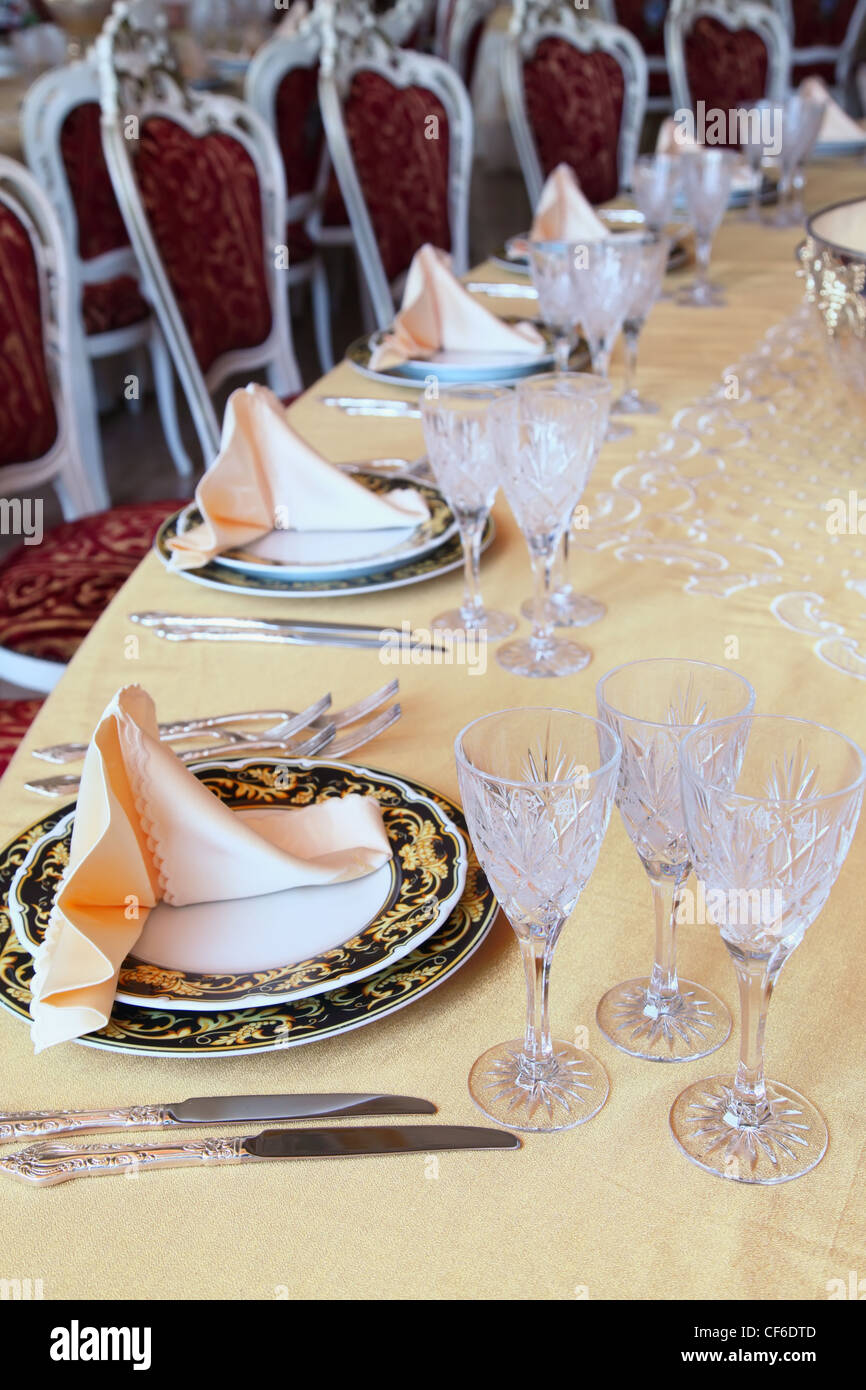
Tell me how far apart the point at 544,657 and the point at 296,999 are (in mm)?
392

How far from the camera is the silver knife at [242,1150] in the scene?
1.79 ft

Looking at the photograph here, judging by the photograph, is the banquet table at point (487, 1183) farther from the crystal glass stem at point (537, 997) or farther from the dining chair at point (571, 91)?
the dining chair at point (571, 91)

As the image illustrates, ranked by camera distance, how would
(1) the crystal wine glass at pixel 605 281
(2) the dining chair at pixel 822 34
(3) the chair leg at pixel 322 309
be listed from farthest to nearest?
(2) the dining chair at pixel 822 34 < (3) the chair leg at pixel 322 309 < (1) the crystal wine glass at pixel 605 281

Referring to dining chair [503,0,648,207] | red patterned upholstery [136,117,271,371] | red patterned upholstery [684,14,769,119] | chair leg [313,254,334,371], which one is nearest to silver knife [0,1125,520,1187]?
red patterned upholstery [136,117,271,371]

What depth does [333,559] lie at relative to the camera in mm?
1067

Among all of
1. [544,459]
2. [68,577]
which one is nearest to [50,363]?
[68,577]

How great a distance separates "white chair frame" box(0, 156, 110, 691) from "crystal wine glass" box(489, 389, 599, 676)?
2.47ft

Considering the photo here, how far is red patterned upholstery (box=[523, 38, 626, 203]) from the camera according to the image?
2.62 m

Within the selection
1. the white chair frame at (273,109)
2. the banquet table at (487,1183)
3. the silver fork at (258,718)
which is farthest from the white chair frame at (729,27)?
the banquet table at (487,1183)

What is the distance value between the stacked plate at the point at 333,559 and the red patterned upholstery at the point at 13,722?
0.31 meters

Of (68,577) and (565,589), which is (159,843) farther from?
(68,577)

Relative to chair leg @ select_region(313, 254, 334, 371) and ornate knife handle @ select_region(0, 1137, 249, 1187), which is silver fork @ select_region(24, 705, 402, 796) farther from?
chair leg @ select_region(313, 254, 334, 371)

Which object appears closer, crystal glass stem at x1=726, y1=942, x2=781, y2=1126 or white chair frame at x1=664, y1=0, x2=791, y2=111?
crystal glass stem at x1=726, y1=942, x2=781, y2=1126

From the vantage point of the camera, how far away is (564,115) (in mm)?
2654
